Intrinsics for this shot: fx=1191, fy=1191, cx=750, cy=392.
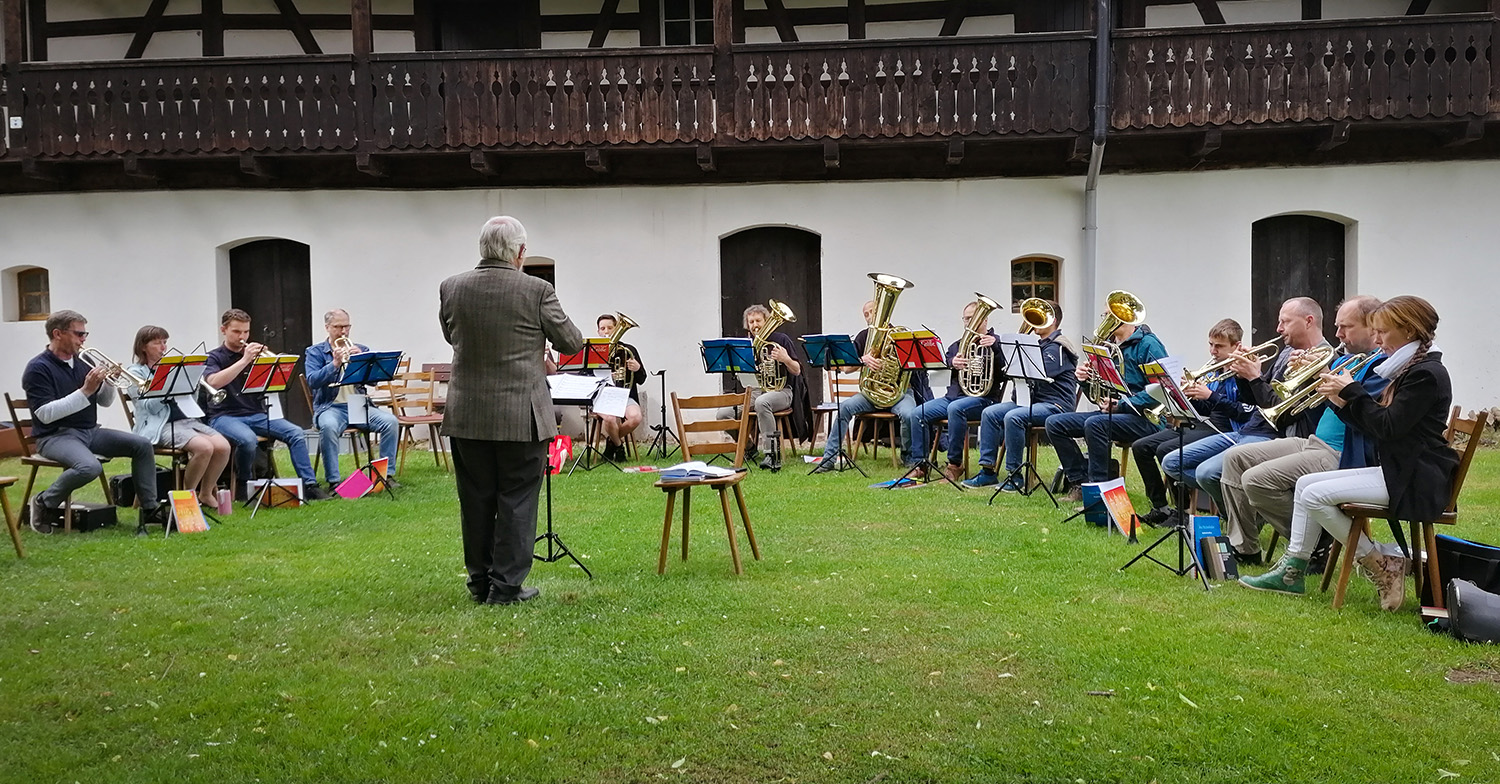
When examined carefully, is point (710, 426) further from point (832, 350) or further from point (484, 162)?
point (484, 162)

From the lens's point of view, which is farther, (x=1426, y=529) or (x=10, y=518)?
(x=10, y=518)

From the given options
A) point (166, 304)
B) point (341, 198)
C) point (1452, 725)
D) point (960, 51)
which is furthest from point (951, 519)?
A: point (166, 304)

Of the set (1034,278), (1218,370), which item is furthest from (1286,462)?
(1034,278)

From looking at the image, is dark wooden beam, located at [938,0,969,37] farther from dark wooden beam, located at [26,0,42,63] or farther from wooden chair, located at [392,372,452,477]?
dark wooden beam, located at [26,0,42,63]

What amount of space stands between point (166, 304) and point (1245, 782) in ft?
45.2

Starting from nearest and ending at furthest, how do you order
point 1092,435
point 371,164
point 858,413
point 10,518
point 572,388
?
1. point 10,518
2. point 572,388
3. point 1092,435
4. point 858,413
5. point 371,164

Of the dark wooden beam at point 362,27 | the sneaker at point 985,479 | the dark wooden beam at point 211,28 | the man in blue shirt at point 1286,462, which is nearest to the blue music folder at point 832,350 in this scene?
the sneaker at point 985,479

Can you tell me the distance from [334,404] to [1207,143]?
30.2 ft

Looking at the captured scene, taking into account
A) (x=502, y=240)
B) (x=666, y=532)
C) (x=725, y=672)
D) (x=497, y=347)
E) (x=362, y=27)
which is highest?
(x=362, y=27)

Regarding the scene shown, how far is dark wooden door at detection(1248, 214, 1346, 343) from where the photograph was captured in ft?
45.0

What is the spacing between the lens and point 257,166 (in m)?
13.6

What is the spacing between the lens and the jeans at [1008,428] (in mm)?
9352

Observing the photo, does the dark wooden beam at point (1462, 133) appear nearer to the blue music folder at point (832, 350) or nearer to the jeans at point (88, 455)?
the blue music folder at point (832, 350)

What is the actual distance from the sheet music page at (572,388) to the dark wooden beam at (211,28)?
9.54m
